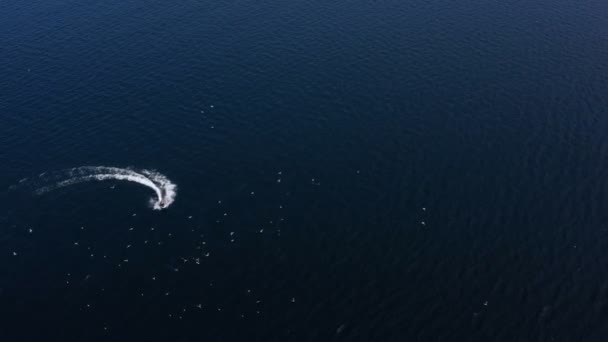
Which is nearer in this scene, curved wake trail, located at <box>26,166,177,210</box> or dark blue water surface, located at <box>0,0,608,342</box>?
dark blue water surface, located at <box>0,0,608,342</box>

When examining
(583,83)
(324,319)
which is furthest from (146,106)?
(583,83)

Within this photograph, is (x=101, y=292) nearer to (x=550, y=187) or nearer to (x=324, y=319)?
(x=324, y=319)

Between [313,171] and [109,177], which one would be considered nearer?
[313,171]

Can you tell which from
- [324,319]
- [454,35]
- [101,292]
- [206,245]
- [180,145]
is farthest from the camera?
[454,35]

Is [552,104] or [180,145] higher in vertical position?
[552,104]

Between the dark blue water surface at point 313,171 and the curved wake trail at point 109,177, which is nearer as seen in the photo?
the dark blue water surface at point 313,171
